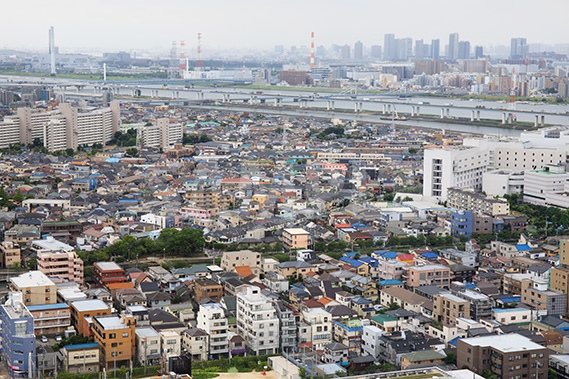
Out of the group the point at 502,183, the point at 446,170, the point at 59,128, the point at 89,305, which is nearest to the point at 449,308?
the point at 89,305

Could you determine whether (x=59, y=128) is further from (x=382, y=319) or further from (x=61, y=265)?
(x=382, y=319)

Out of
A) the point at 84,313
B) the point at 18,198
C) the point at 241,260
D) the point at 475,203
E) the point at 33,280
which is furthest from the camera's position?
the point at 18,198

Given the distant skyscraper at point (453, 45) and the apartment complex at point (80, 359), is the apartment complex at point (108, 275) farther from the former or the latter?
the distant skyscraper at point (453, 45)

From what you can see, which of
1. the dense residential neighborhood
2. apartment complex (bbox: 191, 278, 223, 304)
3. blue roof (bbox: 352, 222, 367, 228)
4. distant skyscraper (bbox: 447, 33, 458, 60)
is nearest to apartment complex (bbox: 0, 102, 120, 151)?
the dense residential neighborhood

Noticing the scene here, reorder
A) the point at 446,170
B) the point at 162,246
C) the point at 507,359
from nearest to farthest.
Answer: the point at 507,359
the point at 162,246
the point at 446,170

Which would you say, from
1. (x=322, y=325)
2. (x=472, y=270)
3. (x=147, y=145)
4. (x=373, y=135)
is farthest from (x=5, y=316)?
(x=373, y=135)

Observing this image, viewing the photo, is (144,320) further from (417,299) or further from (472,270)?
(472,270)

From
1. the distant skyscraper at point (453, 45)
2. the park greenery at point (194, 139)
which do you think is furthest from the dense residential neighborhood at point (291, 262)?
the distant skyscraper at point (453, 45)
